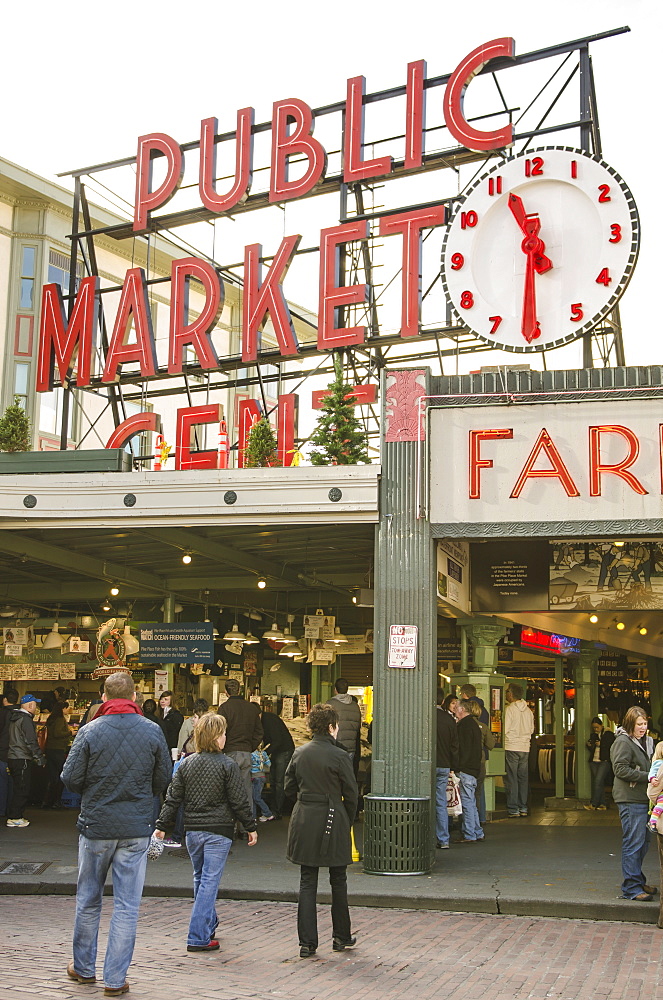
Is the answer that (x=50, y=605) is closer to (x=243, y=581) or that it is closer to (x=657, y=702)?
(x=243, y=581)

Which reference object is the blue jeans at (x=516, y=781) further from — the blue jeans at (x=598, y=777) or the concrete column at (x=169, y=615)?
the concrete column at (x=169, y=615)

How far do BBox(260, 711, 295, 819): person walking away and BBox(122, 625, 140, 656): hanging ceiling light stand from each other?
314 centimetres

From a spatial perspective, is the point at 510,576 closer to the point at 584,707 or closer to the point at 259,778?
the point at 259,778

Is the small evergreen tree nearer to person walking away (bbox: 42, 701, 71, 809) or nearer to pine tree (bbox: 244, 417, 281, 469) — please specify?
pine tree (bbox: 244, 417, 281, 469)

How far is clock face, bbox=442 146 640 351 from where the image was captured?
14.5 m

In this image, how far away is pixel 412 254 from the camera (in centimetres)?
2164

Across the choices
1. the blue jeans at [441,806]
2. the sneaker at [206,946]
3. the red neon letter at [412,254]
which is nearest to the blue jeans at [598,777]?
the blue jeans at [441,806]

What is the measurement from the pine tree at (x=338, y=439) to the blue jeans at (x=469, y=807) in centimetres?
474

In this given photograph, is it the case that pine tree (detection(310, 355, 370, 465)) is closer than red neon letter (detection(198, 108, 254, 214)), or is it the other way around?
pine tree (detection(310, 355, 370, 465))

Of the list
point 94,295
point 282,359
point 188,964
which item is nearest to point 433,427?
point 188,964

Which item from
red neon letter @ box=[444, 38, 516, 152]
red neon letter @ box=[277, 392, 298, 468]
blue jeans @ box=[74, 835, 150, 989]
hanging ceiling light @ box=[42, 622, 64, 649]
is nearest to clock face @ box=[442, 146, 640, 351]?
red neon letter @ box=[444, 38, 516, 152]

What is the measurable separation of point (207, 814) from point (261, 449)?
6.25 metres

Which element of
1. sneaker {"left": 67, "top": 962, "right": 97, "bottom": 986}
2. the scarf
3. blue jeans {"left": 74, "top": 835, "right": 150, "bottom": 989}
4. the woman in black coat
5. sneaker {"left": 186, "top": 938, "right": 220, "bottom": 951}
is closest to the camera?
blue jeans {"left": 74, "top": 835, "right": 150, "bottom": 989}

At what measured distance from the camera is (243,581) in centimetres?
2016
